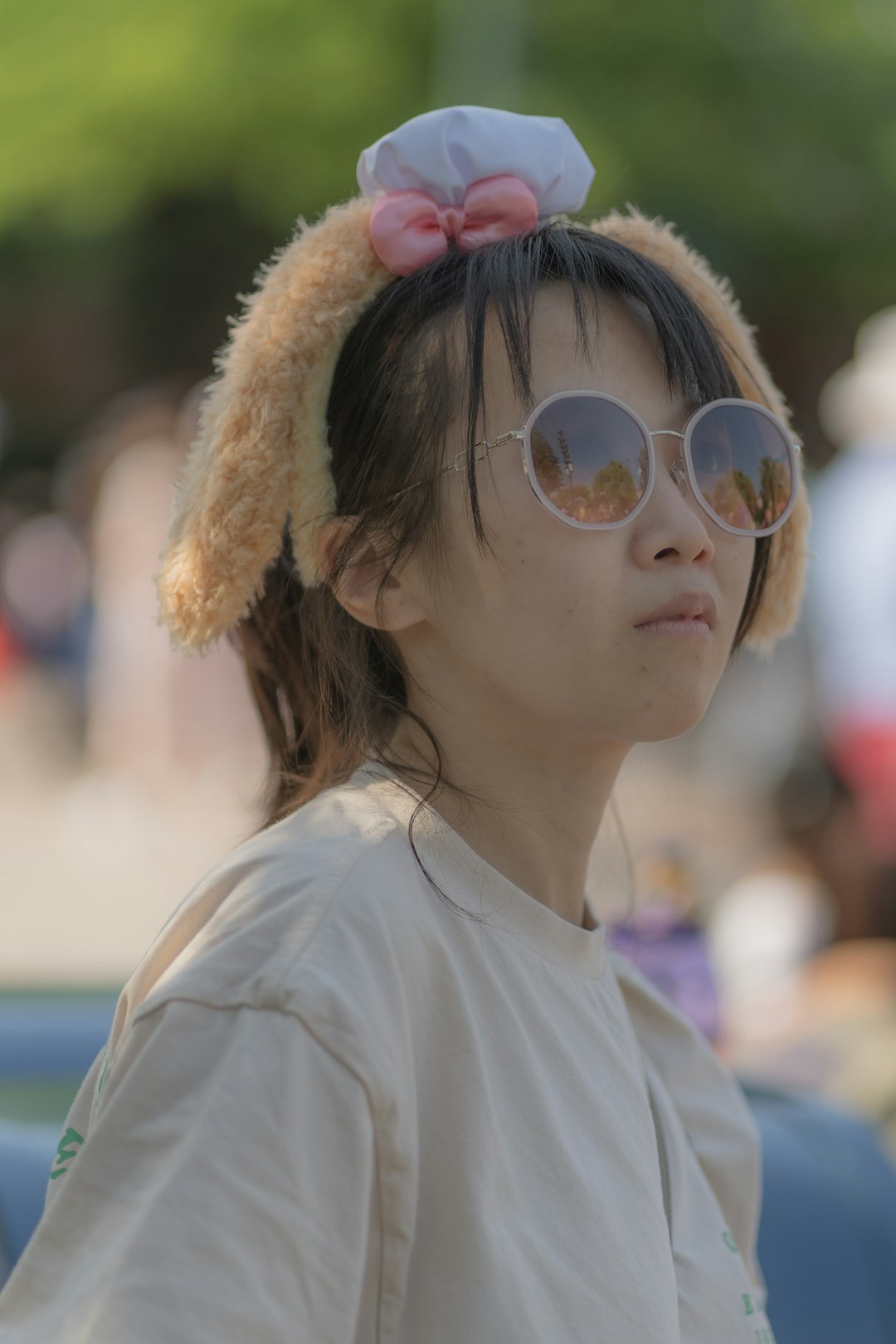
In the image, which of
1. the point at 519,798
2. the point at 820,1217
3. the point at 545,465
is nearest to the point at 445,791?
A: the point at 519,798

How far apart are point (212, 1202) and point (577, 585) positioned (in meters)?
0.64

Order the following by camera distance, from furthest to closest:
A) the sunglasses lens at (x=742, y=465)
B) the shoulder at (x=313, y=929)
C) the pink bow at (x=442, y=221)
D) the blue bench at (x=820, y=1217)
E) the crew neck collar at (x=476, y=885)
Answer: the blue bench at (x=820, y=1217)
the pink bow at (x=442, y=221)
the sunglasses lens at (x=742, y=465)
the crew neck collar at (x=476, y=885)
the shoulder at (x=313, y=929)

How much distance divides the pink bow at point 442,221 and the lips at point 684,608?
1.48 feet

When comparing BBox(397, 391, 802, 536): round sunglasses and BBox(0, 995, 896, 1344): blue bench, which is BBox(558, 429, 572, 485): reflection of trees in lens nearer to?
BBox(397, 391, 802, 536): round sunglasses

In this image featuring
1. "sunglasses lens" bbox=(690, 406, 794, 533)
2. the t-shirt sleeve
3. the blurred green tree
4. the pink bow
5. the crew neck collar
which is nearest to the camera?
the t-shirt sleeve

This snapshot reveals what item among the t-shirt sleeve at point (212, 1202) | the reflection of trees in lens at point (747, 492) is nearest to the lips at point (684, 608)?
the reflection of trees in lens at point (747, 492)

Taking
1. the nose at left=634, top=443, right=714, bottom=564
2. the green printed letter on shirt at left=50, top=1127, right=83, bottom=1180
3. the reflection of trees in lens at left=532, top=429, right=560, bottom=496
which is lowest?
the green printed letter on shirt at left=50, top=1127, right=83, bottom=1180

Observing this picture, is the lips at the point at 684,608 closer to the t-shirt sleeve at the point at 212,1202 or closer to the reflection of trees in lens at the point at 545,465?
the reflection of trees in lens at the point at 545,465

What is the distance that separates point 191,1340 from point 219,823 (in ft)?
21.9

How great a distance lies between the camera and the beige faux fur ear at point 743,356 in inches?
67.3

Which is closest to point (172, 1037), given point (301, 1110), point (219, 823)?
point (301, 1110)

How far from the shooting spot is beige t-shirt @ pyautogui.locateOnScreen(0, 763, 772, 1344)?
1.05 metres

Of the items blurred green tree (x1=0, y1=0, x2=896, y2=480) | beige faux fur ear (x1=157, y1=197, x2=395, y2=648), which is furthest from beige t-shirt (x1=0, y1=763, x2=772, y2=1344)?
blurred green tree (x1=0, y1=0, x2=896, y2=480)

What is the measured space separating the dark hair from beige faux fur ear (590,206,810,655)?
0.19 feet
